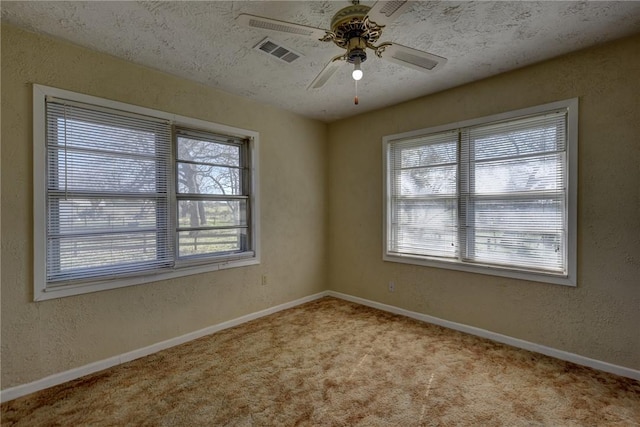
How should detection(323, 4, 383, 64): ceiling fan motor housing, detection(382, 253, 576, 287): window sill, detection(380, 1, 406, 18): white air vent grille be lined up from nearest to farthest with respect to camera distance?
detection(380, 1, 406, 18): white air vent grille → detection(323, 4, 383, 64): ceiling fan motor housing → detection(382, 253, 576, 287): window sill

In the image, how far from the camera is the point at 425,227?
3633 millimetres

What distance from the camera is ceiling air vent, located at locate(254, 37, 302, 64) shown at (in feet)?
7.81

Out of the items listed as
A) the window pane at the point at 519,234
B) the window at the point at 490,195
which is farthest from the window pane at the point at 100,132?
the window pane at the point at 519,234

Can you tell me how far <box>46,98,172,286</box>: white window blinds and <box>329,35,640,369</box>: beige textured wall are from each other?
2411mm

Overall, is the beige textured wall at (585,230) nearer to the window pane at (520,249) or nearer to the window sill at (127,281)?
the window pane at (520,249)

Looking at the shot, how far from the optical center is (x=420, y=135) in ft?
11.8

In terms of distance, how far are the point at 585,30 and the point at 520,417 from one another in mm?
2796

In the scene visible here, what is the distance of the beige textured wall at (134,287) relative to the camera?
219 centimetres

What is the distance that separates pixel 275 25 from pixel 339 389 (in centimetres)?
245

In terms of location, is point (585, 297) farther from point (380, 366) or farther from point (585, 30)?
point (585, 30)

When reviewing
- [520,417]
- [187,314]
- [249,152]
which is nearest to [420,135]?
[249,152]

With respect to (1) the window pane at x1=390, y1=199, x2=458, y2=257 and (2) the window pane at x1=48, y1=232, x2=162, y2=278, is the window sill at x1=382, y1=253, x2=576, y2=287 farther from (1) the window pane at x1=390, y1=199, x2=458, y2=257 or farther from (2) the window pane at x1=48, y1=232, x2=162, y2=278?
(2) the window pane at x1=48, y1=232, x2=162, y2=278

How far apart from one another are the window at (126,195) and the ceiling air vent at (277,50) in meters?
1.15

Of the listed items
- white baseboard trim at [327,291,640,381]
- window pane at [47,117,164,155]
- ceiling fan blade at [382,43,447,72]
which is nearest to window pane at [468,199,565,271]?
white baseboard trim at [327,291,640,381]
